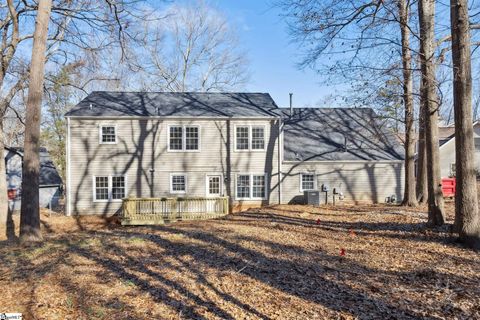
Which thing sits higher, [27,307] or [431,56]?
[431,56]

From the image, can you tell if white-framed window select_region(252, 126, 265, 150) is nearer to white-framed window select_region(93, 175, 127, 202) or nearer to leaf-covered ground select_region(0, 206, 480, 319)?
white-framed window select_region(93, 175, 127, 202)

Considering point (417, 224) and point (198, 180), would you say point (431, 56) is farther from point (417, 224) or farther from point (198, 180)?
point (198, 180)

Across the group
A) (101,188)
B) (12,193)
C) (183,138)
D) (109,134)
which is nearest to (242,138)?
(183,138)

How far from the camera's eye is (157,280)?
18.1 feet

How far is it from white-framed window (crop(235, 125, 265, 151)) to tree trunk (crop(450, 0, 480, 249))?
1236 cm

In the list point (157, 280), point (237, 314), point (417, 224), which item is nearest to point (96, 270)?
point (157, 280)

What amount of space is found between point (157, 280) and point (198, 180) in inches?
530

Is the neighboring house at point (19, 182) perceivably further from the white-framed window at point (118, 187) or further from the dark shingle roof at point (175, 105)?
the dark shingle roof at point (175, 105)

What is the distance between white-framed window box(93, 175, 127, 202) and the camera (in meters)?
18.5

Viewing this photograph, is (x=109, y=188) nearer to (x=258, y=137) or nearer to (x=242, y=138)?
(x=242, y=138)

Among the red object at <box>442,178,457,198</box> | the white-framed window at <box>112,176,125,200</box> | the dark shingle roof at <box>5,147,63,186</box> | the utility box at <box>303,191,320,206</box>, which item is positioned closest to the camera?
the red object at <box>442,178,457,198</box>

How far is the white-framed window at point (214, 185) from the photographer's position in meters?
19.0

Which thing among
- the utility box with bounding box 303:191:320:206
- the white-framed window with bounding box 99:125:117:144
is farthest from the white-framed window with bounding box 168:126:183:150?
the utility box with bounding box 303:191:320:206

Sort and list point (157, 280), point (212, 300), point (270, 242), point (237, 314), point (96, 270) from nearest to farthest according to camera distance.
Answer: point (237, 314) < point (212, 300) < point (157, 280) < point (96, 270) < point (270, 242)
